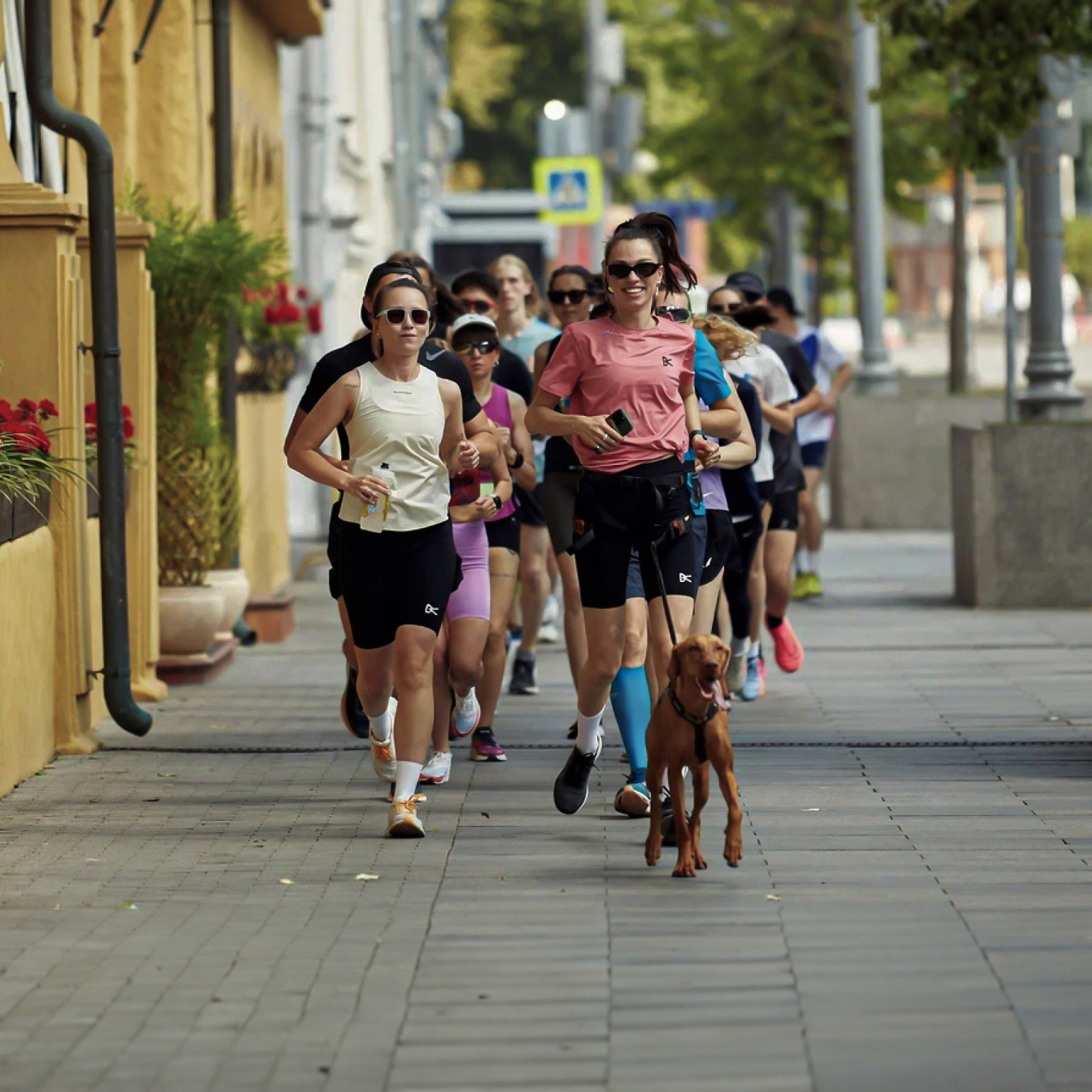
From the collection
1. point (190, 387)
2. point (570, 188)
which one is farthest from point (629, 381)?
point (570, 188)

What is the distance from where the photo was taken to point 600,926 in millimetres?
6641

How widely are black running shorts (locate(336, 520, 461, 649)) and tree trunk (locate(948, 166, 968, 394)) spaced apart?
1877cm

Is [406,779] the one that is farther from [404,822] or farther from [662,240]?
[662,240]

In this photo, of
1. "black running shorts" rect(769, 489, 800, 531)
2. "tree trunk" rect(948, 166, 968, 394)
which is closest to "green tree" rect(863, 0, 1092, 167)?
Result: "black running shorts" rect(769, 489, 800, 531)

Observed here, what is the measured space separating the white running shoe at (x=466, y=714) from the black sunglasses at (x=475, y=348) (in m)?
1.31

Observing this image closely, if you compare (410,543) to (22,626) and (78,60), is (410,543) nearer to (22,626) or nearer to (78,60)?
(22,626)

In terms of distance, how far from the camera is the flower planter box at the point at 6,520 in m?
9.09

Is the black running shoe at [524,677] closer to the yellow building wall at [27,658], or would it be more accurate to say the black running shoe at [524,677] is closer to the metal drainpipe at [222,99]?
the yellow building wall at [27,658]

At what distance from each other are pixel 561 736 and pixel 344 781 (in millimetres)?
1311

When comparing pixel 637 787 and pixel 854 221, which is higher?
pixel 854 221

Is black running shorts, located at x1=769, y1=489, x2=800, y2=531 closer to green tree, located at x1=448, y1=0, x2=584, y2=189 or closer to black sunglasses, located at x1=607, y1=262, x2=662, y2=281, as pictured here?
black sunglasses, located at x1=607, y1=262, x2=662, y2=281

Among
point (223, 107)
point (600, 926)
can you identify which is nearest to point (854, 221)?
point (223, 107)

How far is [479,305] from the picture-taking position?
11188mm

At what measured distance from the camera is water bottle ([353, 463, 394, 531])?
8.05 meters
